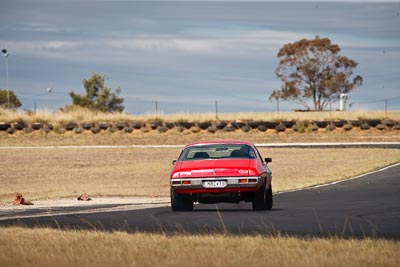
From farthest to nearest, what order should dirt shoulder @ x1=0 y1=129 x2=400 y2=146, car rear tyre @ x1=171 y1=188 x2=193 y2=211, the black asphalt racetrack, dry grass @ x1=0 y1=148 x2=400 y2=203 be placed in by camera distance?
dirt shoulder @ x1=0 y1=129 x2=400 y2=146 < dry grass @ x1=0 y1=148 x2=400 y2=203 < car rear tyre @ x1=171 y1=188 x2=193 y2=211 < the black asphalt racetrack

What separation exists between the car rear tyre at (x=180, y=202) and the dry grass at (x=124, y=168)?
30.3ft

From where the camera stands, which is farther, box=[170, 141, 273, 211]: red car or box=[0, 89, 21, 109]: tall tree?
box=[0, 89, 21, 109]: tall tree

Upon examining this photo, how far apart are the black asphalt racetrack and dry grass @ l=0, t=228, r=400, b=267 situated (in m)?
1.33

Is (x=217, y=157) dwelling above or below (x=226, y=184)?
above

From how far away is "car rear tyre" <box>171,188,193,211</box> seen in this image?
744 inches

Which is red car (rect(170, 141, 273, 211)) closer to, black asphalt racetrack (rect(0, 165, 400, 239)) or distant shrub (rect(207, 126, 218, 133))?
black asphalt racetrack (rect(0, 165, 400, 239))

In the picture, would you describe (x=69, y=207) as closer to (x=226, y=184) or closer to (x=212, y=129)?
(x=226, y=184)

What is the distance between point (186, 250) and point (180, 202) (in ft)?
23.1

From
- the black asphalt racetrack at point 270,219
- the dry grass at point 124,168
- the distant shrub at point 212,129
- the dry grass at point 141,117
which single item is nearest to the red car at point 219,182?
the black asphalt racetrack at point 270,219

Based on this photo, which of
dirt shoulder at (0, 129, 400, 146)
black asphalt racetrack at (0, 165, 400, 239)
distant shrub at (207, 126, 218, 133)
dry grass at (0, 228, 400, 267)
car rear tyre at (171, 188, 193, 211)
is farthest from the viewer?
distant shrub at (207, 126, 218, 133)

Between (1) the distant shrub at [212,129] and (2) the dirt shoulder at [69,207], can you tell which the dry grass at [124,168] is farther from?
(1) the distant shrub at [212,129]

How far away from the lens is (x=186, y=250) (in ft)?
39.3

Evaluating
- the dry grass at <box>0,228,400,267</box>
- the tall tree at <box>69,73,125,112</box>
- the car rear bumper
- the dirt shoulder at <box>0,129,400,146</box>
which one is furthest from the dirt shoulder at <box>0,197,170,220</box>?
the tall tree at <box>69,73,125,112</box>

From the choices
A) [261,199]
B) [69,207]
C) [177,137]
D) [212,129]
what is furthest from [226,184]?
[212,129]
